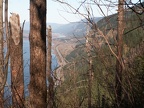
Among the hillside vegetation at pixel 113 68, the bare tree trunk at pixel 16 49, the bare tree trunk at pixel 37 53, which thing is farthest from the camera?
the bare tree trunk at pixel 16 49

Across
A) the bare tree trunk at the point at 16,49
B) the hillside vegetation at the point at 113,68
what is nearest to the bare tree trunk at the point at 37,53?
the hillside vegetation at the point at 113,68

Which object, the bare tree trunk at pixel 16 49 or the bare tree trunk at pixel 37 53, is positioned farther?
the bare tree trunk at pixel 16 49

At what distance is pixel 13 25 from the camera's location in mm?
6590

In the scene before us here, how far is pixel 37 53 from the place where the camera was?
4402mm

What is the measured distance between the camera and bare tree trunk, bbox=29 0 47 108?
4.37 metres

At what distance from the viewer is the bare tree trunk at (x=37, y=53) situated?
4.37 meters

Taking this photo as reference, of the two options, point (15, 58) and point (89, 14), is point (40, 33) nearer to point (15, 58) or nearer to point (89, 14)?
point (89, 14)

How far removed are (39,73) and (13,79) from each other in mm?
2481

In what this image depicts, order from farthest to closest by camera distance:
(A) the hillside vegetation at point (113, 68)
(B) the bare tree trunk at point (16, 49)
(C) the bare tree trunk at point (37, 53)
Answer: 1. (B) the bare tree trunk at point (16, 49)
2. (C) the bare tree trunk at point (37, 53)
3. (A) the hillside vegetation at point (113, 68)

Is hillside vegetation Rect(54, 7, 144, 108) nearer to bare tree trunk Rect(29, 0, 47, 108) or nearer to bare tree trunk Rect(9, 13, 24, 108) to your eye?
bare tree trunk Rect(29, 0, 47, 108)

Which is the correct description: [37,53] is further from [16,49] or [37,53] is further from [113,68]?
[16,49]

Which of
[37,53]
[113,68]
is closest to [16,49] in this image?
[37,53]

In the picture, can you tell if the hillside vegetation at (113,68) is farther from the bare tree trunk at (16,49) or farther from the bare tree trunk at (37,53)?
the bare tree trunk at (16,49)

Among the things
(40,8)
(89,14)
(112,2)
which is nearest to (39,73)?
(40,8)
